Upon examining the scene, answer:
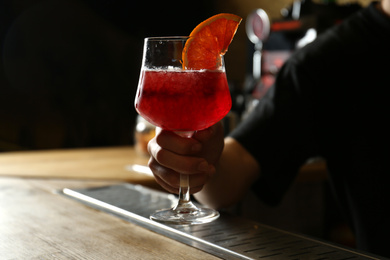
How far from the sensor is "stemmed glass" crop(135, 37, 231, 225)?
85cm

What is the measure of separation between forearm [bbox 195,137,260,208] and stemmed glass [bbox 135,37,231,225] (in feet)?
0.75

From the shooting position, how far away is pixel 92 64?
2949mm

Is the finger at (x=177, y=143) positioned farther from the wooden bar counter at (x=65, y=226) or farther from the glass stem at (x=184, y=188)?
the wooden bar counter at (x=65, y=226)

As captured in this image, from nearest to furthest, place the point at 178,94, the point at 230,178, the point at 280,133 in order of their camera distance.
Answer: the point at 178,94, the point at 230,178, the point at 280,133

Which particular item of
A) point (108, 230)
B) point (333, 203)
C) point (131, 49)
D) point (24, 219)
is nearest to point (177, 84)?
point (108, 230)

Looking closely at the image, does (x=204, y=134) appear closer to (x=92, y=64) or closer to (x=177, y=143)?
(x=177, y=143)

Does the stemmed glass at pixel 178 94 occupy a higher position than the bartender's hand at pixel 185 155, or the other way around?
the stemmed glass at pixel 178 94

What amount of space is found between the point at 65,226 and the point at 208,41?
443 millimetres

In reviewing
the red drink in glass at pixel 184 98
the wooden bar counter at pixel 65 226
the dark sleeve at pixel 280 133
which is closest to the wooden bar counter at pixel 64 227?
the wooden bar counter at pixel 65 226

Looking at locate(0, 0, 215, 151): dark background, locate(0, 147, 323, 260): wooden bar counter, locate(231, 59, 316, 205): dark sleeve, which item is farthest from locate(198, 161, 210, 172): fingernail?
locate(0, 0, 215, 151): dark background

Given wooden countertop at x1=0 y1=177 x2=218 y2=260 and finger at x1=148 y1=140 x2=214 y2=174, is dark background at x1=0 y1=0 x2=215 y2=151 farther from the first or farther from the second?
finger at x1=148 y1=140 x2=214 y2=174

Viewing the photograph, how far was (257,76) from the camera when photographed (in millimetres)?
2926

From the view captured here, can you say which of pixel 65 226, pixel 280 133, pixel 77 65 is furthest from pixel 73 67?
pixel 65 226

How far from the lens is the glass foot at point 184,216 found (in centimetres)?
89
